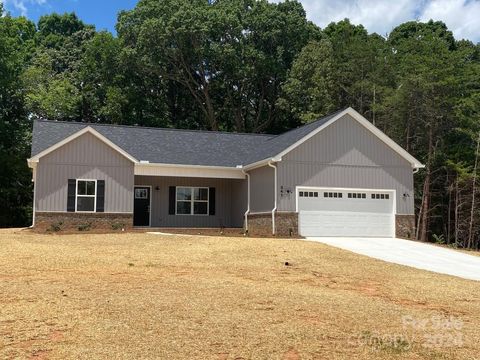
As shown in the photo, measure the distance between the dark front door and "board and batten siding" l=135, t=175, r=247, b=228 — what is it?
25 cm

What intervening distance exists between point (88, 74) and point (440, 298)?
37297mm

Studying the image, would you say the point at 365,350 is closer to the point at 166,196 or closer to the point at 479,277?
the point at 479,277

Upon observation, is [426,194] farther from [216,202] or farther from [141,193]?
[141,193]

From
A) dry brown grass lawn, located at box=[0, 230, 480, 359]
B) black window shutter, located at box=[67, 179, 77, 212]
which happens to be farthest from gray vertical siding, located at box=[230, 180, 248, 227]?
dry brown grass lawn, located at box=[0, 230, 480, 359]

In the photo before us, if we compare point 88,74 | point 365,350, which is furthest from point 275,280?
point 88,74

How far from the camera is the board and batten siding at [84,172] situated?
23.0m

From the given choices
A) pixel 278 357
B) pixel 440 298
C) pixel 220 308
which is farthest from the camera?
pixel 440 298

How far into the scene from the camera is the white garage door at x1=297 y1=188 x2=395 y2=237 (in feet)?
78.1

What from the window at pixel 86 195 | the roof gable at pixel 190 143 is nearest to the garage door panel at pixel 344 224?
the roof gable at pixel 190 143

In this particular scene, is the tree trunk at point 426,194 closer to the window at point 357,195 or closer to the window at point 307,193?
the window at point 357,195

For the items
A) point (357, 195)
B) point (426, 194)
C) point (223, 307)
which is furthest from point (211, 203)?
point (223, 307)

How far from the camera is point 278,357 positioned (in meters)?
6.67

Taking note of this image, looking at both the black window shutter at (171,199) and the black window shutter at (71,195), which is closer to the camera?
the black window shutter at (71,195)

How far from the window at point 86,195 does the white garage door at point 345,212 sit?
28.4ft
